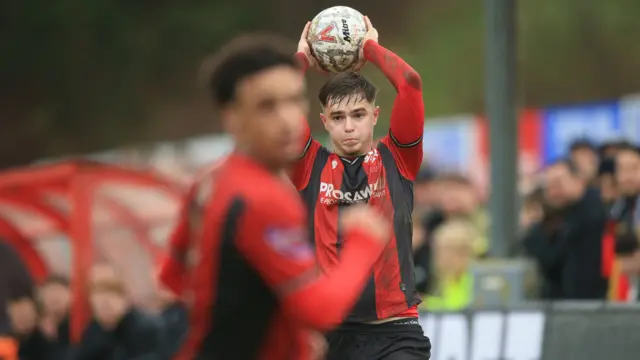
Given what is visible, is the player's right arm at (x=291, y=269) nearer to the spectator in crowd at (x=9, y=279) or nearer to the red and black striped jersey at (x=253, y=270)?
the red and black striped jersey at (x=253, y=270)

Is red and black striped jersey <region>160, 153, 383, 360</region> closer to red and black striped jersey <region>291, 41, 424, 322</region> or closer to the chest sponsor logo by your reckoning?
red and black striped jersey <region>291, 41, 424, 322</region>

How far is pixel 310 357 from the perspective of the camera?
4.64 meters

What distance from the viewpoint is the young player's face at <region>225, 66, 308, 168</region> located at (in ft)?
14.3

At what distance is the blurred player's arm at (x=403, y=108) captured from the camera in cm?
652

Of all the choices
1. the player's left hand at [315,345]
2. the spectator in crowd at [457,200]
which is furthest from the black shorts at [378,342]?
the spectator in crowd at [457,200]

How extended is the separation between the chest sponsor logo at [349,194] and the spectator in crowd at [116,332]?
5.70 metres

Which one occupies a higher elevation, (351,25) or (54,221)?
(351,25)

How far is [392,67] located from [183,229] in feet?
7.46

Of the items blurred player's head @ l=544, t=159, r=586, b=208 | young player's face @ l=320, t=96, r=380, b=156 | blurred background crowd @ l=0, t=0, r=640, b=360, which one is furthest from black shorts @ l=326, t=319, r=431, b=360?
blurred background crowd @ l=0, t=0, r=640, b=360

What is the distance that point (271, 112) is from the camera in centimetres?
436

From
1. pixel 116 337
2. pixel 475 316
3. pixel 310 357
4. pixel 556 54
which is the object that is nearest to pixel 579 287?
pixel 475 316

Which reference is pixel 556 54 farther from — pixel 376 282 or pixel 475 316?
pixel 376 282

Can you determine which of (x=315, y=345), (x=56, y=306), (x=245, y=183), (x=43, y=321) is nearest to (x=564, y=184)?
(x=56, y=306)

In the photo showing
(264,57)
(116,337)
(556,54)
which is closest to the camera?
(264,57)
